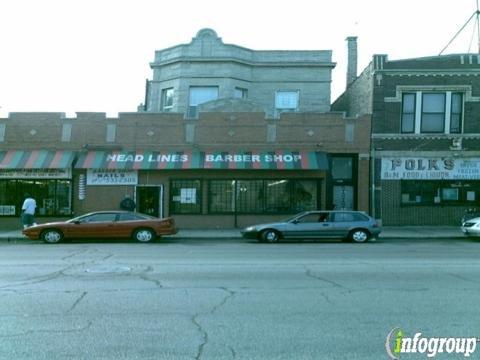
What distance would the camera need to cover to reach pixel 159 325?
5.96 meters

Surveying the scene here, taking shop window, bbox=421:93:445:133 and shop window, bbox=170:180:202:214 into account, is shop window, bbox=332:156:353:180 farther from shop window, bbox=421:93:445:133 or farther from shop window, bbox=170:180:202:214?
shop window, bbox=170:180:202:214

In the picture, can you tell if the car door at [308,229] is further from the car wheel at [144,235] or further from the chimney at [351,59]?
the chimney at [351,59]

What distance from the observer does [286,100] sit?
87.1 ft

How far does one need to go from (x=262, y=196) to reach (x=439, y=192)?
7921mm

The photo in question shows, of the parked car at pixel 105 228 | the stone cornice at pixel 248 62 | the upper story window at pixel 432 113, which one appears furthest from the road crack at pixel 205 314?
the stone cornice at pixel 248 62

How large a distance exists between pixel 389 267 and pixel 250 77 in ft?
57.9

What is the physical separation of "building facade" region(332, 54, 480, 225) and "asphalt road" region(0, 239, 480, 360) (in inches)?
397

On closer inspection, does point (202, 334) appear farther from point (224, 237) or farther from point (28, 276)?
point (224, 237)

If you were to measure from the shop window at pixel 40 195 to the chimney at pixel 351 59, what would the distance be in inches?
671

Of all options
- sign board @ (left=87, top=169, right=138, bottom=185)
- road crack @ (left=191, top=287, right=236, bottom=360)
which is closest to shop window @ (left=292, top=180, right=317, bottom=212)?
sign board @ (left=87, top=169, right=138, bottom=185)

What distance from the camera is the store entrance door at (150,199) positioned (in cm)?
2205

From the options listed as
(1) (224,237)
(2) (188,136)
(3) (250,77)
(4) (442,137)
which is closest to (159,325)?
(1) (224,237)

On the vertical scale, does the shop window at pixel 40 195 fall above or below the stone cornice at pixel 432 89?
below

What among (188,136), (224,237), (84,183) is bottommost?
(224,237)
